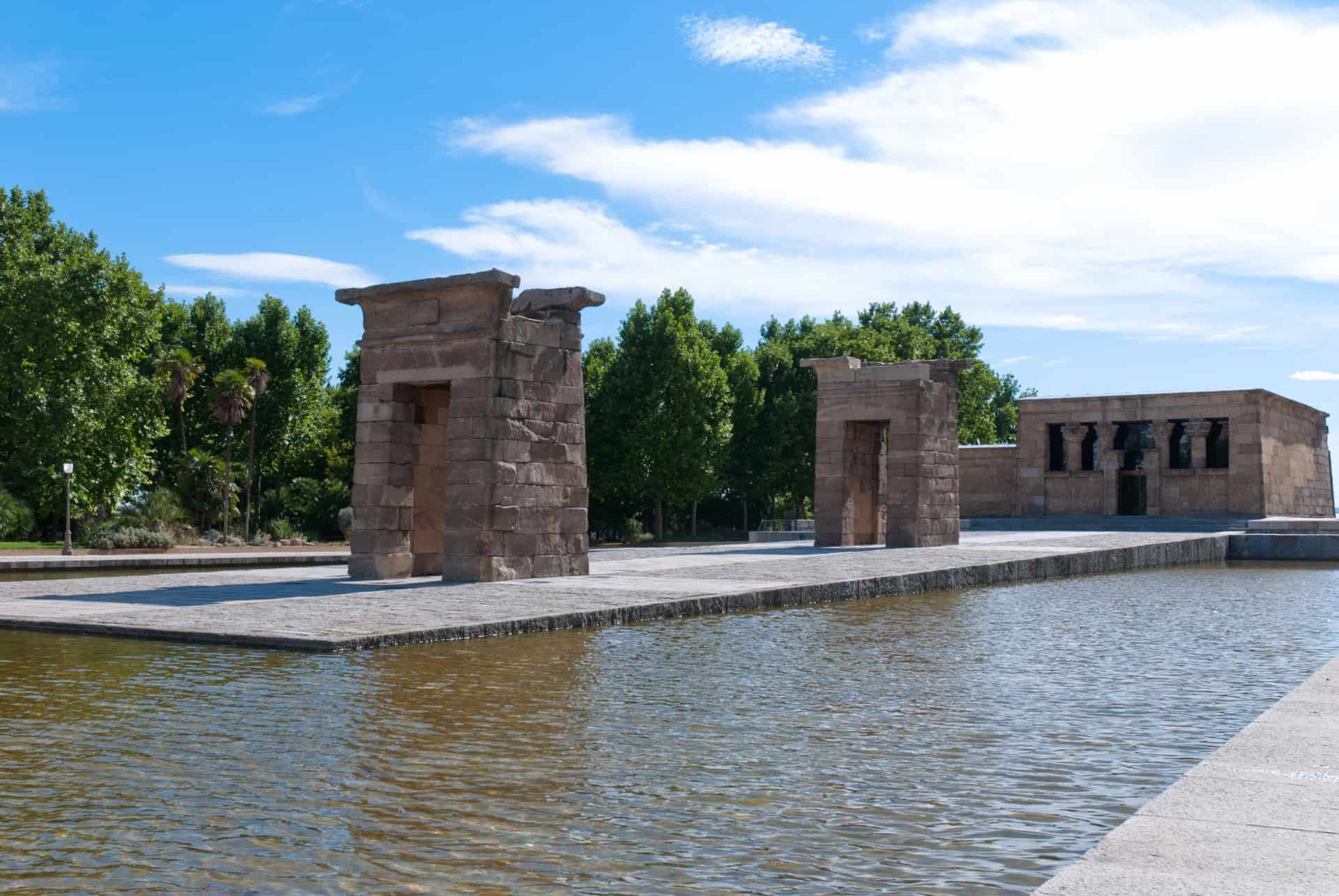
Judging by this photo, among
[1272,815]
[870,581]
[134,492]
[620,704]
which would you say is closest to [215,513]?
[134,492]

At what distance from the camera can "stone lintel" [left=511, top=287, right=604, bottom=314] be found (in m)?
17.2

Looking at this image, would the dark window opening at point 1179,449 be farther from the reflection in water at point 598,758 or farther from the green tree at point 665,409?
the reflection in water at point 598,758

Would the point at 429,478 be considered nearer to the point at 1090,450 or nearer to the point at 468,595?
the point at 468,595

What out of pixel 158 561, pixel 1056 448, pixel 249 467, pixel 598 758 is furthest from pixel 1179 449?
pixel 598 758

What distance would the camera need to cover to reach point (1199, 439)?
42969mm

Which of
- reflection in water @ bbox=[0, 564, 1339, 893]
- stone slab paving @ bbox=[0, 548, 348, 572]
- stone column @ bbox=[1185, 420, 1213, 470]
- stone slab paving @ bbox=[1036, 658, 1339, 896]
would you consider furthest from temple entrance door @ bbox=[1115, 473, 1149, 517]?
stone slab paving @ bbox=[1036, 658, 1339, 896]

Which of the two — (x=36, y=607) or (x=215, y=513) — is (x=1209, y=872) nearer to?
(x=36, y=607)

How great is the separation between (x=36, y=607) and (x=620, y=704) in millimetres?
7638

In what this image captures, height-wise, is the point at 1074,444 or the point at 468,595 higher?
the point at 1074,444

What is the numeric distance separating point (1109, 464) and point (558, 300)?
31.9 metres

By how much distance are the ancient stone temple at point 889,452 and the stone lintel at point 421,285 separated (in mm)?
13232

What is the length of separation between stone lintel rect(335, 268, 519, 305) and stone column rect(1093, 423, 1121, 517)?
108 ft

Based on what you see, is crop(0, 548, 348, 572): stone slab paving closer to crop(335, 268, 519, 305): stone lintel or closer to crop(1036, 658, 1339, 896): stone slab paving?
crop(335, 268, 519, 305): stone lintel

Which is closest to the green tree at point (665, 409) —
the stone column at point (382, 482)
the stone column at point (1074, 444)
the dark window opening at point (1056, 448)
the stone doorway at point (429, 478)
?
the dark window opening at point (1056, 448)
